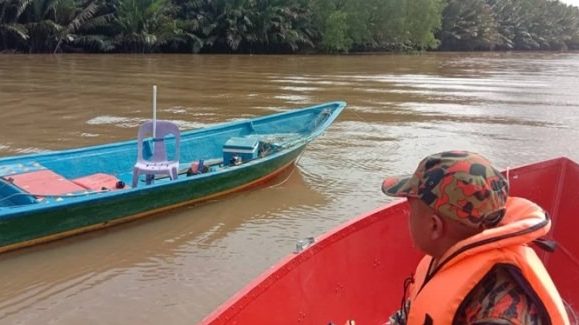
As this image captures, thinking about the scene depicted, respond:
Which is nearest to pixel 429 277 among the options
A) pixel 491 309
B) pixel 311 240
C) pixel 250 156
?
pixel 491 309

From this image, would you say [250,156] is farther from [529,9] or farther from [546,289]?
[529,9]

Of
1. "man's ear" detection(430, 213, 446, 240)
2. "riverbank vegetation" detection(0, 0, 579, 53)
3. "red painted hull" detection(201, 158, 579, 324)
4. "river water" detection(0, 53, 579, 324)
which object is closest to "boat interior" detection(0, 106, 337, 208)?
"river water" detection(0, 53, 579, 324)

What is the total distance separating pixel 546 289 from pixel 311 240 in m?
1.52

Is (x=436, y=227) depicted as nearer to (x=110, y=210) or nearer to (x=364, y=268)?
(x=364, y=268)

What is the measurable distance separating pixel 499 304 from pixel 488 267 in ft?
0.33

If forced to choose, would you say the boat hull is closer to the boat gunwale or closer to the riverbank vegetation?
the boat gunwale

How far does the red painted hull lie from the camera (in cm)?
265

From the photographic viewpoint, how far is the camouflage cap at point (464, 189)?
1601mm

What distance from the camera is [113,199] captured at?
5270mm

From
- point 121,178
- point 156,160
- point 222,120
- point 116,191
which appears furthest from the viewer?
point 222,120

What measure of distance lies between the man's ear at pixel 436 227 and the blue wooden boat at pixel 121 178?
12.6ft

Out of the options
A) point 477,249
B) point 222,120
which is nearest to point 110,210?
point 477,249

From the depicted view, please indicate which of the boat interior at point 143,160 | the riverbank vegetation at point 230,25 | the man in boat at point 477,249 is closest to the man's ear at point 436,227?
the man in boat at point 477,249

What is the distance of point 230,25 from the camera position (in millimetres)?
32062
